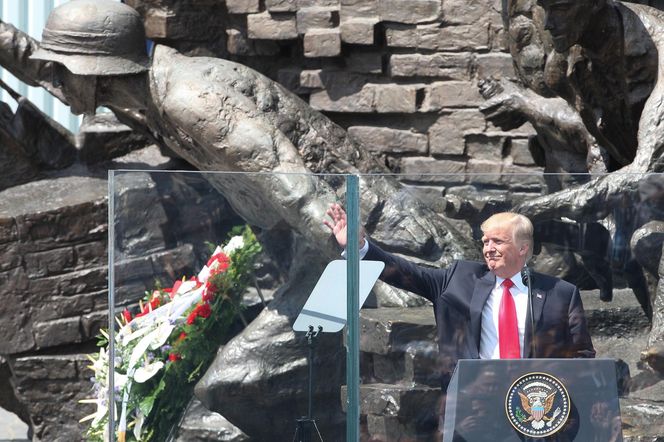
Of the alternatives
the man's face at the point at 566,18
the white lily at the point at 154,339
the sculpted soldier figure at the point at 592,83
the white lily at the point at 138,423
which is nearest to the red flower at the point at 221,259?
the white lily at the point at 154,339

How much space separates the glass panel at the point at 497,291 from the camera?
413cm

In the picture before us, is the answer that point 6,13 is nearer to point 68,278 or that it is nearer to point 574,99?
point 68,278

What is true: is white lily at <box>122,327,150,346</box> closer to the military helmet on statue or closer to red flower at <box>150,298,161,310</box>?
red flower at <box>150,298,161,310</box>

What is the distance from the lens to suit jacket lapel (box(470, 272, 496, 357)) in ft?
13.6

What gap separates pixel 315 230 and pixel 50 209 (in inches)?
114

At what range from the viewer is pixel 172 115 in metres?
6.62

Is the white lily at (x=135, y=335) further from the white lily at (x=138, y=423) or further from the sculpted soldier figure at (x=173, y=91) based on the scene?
the sculpted soldier figure at (x=173, y=91)

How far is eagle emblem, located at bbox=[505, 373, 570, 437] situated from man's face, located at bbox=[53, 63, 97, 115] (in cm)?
327

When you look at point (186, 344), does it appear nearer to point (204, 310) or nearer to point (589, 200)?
point (204, 310)

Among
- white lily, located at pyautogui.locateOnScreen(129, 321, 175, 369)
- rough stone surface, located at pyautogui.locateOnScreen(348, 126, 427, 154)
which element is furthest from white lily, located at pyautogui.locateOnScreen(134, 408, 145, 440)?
rough stone surface, located at pyautogui.locateOnScreen(348, 126, 427, 154)

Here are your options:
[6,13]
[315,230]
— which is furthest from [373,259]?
[6,13]

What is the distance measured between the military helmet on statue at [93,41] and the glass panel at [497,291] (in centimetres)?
261

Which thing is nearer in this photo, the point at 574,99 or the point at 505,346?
the point at 505,346

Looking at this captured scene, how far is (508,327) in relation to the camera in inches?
162
